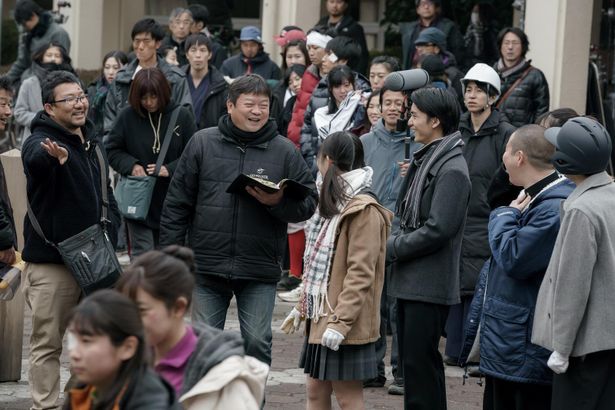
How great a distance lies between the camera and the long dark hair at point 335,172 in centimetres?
735

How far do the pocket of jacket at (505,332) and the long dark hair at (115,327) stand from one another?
3.00m

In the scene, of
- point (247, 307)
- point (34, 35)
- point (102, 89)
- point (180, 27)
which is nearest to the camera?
point (247, 307)

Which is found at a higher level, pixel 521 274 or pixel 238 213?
pixel 238 213

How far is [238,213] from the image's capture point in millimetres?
7777

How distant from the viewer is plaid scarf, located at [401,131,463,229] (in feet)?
25.0

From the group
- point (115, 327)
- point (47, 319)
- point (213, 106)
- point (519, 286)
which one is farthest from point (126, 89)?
point (115, 327)

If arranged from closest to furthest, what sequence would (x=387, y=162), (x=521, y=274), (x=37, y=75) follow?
(x=521, y=274) → (x=387, y=162) → (x=37, y=75)

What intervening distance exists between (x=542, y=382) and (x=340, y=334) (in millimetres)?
1093

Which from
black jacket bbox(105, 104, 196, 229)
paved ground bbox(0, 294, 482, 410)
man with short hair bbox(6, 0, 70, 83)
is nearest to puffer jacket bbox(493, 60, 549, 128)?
paved ground bbox(0, 294, 482, 410)

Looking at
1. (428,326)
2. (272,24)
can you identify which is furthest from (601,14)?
(428,326)

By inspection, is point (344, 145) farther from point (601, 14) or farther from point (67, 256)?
point (601, 14)

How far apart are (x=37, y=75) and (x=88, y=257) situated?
19.6ft

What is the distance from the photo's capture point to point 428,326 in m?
7.52

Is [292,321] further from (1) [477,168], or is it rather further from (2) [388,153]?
(1) [477,168]
